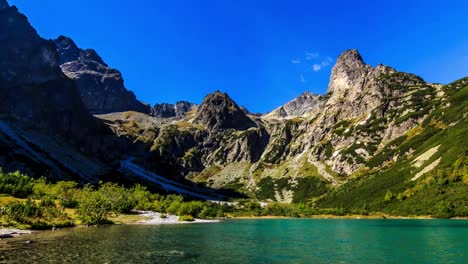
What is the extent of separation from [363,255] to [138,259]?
3526 centimetres

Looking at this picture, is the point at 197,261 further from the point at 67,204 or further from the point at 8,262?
the point at 67,204

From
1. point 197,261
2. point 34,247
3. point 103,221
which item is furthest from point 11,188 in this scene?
point 197,261

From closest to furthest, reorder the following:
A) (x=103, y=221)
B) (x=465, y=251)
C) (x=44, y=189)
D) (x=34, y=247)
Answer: (x=34, y=247) → (x=465, y=251) → (x=103, y=221) → (x=44, y=189)

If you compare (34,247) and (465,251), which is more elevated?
(465,251)

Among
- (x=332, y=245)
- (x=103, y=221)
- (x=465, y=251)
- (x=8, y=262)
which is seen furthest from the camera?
(x=103, y=221)

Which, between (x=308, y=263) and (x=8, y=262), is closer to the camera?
(x=8, y=262)

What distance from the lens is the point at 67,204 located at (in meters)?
130

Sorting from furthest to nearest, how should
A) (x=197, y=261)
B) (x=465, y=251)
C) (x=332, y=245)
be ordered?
Answer: (x=332, y=245), (x=465, y=251), (x=197, y=261)

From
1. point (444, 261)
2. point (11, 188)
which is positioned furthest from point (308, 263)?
point (11, 188)

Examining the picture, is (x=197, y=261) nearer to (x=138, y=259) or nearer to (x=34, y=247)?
(x=138, y=259)

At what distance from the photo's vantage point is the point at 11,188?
133875mm

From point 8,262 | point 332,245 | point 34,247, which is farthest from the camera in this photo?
point 332,245

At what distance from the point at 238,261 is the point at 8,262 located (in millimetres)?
28931

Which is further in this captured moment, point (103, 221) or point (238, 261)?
point (103, 221)
